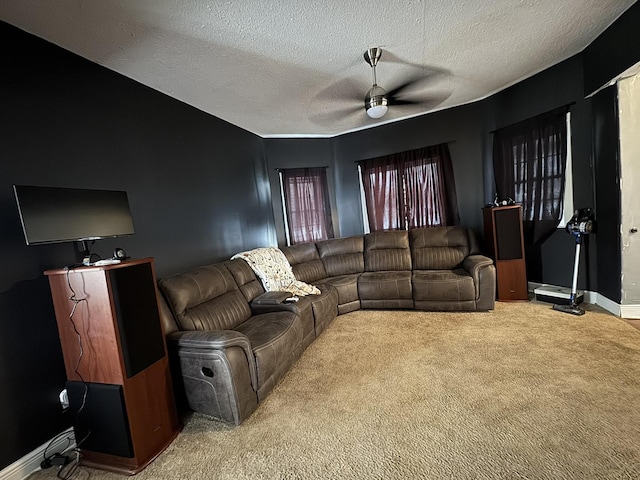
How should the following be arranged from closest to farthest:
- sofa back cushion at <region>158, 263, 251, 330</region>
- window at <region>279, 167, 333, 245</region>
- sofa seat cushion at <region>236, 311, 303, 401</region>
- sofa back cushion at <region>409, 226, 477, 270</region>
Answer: sofa seat cushion at <region>236, 311, 303, 401</region>, sofa back cushion at <region>158, 263, 251, 330</region>, sofa back cushion at <region>409, 226, 477, 270</region>, window at <region>279, 167, 333, 245</region>

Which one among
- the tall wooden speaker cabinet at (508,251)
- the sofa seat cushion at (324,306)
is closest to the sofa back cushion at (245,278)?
the sofa seat cushion at (324,306)

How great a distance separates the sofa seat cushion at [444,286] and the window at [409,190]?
3.76 ft

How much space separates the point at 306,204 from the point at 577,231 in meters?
3.54

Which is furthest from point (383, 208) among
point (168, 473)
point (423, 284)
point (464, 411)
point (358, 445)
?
point (168, 473)

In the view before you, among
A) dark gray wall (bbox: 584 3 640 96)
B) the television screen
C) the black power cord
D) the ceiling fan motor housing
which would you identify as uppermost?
dark gray wall (bbox: 584 3 640 96)

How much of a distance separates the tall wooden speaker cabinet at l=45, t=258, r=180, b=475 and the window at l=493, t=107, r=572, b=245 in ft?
14.0

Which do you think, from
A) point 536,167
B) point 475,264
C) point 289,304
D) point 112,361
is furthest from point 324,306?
point 536,167

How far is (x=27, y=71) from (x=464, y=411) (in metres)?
3.53

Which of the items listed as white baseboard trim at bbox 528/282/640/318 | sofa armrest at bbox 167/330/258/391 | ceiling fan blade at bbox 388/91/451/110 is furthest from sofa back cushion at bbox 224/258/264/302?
white baseboard trim at bbox 528/282/640/318

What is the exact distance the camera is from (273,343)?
2.12m

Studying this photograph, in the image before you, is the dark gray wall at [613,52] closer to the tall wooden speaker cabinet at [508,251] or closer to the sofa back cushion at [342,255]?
the tall wooden speaker cabinet at [508,251]

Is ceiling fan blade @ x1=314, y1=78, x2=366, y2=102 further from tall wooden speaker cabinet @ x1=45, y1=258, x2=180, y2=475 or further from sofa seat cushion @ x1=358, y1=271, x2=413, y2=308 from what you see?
tall wooden speaker cabinet @ x1=45, y1=258, x2=180, y2=475

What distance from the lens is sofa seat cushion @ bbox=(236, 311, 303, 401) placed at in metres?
2.00

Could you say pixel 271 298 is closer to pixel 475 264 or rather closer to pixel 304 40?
Answer: pixel 304 40
